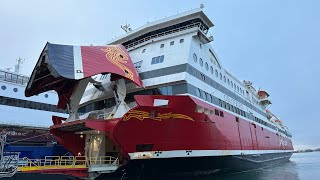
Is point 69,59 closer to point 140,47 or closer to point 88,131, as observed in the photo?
point 88,131

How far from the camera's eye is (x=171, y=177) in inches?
709

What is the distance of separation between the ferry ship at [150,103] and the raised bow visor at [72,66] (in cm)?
6

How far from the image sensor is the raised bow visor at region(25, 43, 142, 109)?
15494 mm

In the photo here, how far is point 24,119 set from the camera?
31203mm

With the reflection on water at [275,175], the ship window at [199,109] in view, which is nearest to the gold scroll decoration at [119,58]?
→ the ship window at [199,109]

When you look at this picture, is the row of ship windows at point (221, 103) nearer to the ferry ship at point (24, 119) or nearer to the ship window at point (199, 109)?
the ship window at point (199, 109)

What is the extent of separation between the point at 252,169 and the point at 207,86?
1370 centimetres

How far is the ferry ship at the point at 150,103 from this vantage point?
16.1 metres

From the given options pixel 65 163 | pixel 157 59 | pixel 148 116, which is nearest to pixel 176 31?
pixel 157 59

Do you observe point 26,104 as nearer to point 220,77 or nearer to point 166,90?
point 166,90

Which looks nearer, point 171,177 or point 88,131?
point 171,177

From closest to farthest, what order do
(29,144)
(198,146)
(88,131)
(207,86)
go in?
(198,146)
(88,131)
(207,86)
(29,144)

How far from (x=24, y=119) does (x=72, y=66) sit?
1890 centimetres

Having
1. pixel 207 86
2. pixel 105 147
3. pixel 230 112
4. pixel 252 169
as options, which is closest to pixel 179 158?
pixel 105 147
